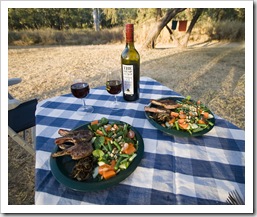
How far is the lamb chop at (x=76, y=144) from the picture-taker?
0.63 metres

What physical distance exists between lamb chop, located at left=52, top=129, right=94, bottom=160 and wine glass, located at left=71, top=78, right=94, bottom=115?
0.29 metres

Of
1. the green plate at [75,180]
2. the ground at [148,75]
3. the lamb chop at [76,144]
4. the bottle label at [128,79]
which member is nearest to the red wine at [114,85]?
the bottle label at [128,79]

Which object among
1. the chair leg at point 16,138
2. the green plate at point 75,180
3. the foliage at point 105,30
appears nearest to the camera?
the green plate at point 75,180

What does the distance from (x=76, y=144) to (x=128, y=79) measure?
1.73 feet

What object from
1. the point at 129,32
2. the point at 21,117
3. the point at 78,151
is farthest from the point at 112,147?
the point at 21,117

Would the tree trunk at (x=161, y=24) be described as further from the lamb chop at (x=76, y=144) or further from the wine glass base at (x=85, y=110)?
the lamb chop at (x=76, y=144)

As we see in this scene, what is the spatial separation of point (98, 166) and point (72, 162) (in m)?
0.11

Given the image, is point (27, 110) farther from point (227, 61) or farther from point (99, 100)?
point (227, 61)

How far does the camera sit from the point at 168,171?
0.65 metres

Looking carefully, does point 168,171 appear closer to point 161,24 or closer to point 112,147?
point 112,147

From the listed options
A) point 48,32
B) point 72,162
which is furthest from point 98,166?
point 48,32

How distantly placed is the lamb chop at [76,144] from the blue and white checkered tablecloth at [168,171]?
0.30ft

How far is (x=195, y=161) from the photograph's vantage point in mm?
680

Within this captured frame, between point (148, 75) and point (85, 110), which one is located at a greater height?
point (85, 110)
